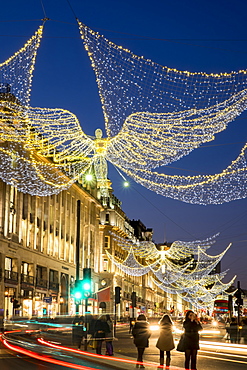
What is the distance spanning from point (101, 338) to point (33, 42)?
29.9 feet

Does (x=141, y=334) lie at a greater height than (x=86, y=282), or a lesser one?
lesser

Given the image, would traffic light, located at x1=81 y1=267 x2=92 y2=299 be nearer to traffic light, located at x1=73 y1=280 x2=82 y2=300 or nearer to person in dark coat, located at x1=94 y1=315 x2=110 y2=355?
traffic light, located at x1=73 y1=280 x2=82 y2=300

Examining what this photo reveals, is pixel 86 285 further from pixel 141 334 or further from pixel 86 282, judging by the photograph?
pixel 141 334

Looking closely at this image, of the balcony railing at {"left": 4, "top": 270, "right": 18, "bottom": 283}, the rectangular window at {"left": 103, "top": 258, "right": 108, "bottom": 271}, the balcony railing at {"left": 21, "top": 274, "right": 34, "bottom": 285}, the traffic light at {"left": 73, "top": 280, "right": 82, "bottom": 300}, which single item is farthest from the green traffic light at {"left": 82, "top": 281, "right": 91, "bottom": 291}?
the rectangular window at {"left": 103, "top": 258, "right": 108, "bottom": 271}

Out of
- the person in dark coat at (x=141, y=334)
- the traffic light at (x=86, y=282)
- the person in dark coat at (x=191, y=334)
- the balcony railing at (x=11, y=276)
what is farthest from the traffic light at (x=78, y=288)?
the balcony railing at (x=11, y=276)

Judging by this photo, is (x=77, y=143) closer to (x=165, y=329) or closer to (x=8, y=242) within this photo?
(x=165, y=329)

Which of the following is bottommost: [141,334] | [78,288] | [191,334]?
[141,334]

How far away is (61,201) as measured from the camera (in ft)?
222

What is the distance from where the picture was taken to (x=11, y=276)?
49.1 m

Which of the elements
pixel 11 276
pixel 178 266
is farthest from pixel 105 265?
pixel 11 276

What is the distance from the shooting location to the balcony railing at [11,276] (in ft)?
157

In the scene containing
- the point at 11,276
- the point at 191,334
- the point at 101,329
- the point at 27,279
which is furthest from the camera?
the point at 27,279

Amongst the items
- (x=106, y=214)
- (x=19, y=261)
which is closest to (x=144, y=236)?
(x=106, y=214)

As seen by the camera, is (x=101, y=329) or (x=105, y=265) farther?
(x=105, y=265)
